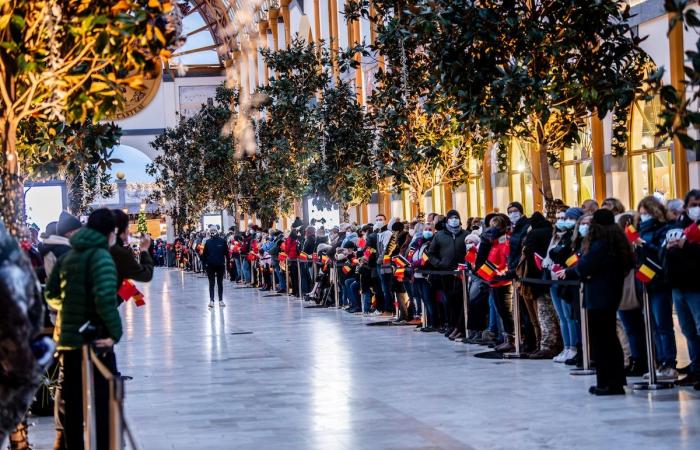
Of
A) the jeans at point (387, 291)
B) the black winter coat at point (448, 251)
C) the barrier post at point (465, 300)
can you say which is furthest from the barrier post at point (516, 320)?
the jeans at point (387, 291)

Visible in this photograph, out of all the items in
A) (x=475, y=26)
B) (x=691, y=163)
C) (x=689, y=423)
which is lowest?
(x=689, y=423)

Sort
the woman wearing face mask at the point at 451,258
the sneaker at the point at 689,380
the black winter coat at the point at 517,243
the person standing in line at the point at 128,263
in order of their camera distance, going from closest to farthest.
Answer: the person standing in line at the point at 128,263 < the sneaker at the point at 689,380 < the black winter coat at the point at 517,243 < the woman wearing face mask at the point at 451,258

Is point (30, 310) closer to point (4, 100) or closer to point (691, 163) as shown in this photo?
point (4, 100)

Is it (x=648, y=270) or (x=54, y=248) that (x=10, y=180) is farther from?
(x=648, y=270)

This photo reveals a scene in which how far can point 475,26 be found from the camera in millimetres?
17328

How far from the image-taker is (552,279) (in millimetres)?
15508

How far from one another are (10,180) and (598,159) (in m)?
18.4

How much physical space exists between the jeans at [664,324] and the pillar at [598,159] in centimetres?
1380

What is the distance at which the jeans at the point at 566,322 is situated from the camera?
50.1 feet

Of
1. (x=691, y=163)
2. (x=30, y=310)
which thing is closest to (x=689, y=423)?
(x=30, y=310)

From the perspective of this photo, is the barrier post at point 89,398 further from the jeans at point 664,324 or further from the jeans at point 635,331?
the jeans at point 635,331

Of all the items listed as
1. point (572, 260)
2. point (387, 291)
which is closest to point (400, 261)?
point (387, 291)

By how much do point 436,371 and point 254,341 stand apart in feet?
19.5

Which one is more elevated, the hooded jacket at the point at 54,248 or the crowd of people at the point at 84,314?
the hooded jacket at the point at 54,248
